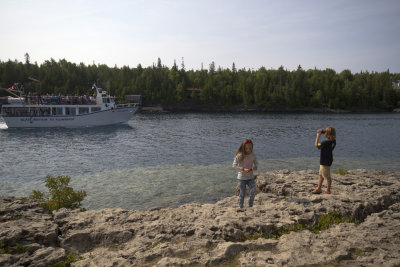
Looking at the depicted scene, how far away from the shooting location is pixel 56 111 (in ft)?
191

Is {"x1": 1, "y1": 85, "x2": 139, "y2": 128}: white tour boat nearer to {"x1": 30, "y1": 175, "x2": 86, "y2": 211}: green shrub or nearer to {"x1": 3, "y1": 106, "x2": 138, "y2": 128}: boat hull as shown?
{"x1": 3, "y1": 106, "x2": 138, "y2": 128}: boat hull

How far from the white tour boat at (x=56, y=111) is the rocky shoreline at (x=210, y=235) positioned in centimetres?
5089

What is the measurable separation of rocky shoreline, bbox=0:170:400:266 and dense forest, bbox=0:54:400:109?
14497 centimetres

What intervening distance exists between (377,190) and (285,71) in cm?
18498

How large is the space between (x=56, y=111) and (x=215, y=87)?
118m

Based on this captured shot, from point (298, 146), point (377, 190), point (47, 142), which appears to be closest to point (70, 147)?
point (47, 142)

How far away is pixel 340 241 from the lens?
678 centimetres

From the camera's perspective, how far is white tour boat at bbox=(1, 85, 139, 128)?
57.0 m

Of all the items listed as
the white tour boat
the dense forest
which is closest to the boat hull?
the white tour boat

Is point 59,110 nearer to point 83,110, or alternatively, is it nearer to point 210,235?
point 83,110

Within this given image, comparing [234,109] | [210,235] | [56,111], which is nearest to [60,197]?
[210,235]

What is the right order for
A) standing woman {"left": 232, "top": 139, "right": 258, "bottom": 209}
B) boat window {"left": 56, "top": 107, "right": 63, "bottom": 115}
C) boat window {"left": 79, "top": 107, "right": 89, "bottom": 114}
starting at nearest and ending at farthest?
standing woman {"left": 232, "top": 139, "right": 258, "bottom": 209} < boat window {"left": 56, "top": 107, "right": 63, "bottom": 115} < boat window {"left": 79, "top": 107, "right": 89, "bottom": 114}

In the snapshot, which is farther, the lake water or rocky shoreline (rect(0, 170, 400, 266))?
the lake water

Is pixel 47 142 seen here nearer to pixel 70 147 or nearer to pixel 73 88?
pixel 70 147
